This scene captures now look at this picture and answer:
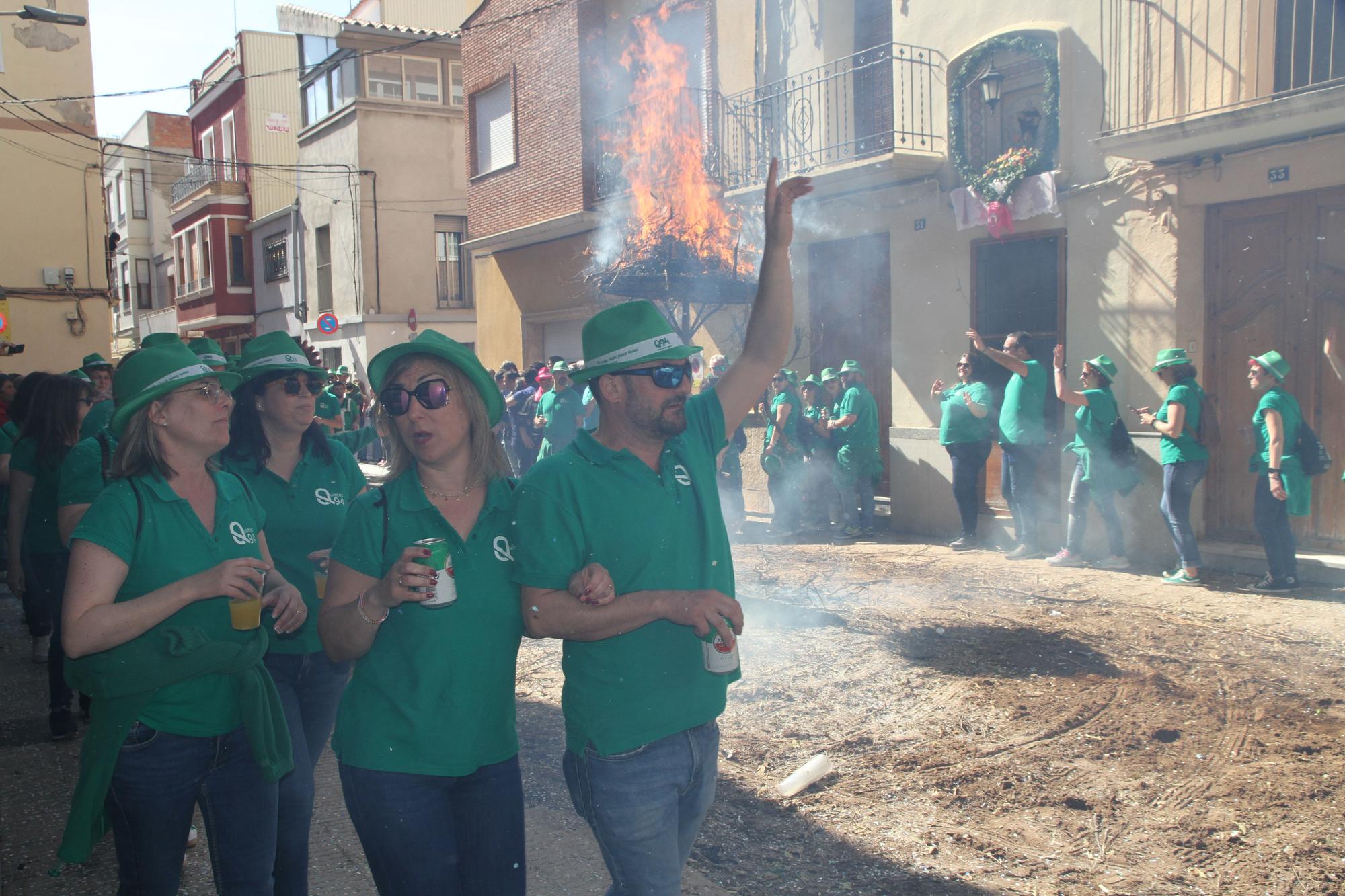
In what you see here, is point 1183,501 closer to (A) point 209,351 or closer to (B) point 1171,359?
(B) point 1171,359

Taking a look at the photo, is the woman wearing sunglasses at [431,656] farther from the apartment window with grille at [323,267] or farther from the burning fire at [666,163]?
the apartment window with grille at [323,267]

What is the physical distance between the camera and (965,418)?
10.2 m

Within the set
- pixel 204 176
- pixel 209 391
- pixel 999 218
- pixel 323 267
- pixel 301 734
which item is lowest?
pixel 301 734

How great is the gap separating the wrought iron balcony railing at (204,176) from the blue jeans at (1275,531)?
101 feet

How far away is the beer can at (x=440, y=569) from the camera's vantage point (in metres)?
2.26

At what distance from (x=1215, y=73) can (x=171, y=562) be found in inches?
364

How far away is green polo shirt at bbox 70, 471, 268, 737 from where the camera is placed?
2527 millimetres

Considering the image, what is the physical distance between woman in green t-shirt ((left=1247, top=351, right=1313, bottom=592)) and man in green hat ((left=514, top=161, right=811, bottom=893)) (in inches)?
250

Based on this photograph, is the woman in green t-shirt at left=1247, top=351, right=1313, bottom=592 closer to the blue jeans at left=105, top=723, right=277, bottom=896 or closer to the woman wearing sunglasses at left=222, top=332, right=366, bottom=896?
the woman wearing sunglasses at left=222, top=332, right=366, bottom=896

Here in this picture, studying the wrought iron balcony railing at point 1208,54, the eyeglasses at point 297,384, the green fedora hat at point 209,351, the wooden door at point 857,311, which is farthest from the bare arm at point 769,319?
the wooden door at point 857,311

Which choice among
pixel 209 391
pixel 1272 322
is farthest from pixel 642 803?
pixel 1272 322

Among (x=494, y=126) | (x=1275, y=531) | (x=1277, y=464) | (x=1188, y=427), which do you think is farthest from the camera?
(x=494, y=126)

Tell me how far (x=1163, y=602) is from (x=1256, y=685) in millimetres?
2082

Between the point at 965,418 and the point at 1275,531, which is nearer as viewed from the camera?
the point at 1275,531
